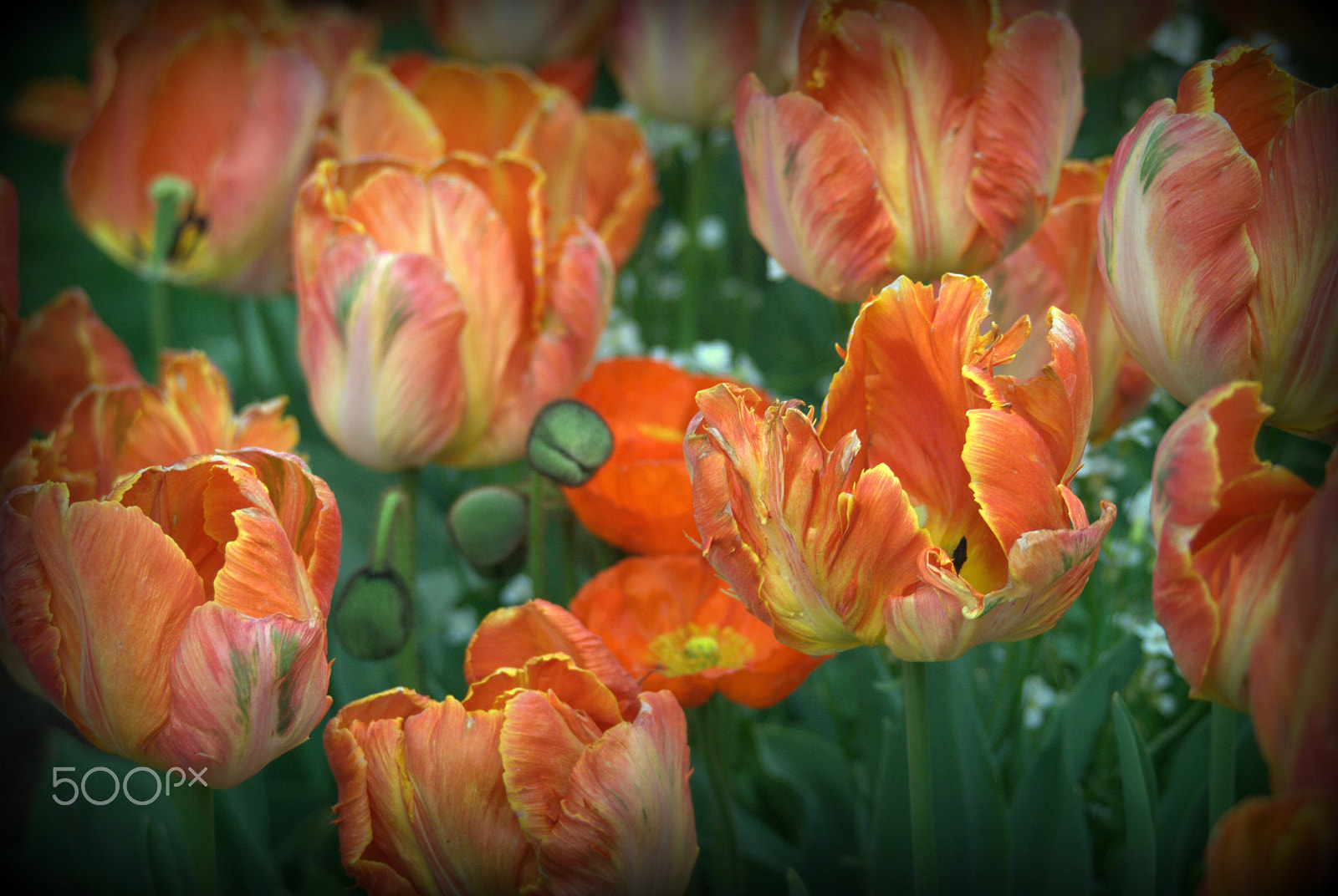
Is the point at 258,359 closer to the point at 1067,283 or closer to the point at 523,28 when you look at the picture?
the point at 523,28

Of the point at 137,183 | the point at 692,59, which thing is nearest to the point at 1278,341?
the point at 692,59

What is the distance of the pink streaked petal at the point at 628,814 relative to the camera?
39cm

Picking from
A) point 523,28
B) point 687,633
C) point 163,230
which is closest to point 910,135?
point 687,633

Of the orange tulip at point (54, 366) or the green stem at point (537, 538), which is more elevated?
the orange tulip at point (54, 366)

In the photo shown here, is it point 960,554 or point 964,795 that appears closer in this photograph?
point 960,554

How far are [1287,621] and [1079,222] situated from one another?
0.95 ft

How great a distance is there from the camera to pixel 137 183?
75cm

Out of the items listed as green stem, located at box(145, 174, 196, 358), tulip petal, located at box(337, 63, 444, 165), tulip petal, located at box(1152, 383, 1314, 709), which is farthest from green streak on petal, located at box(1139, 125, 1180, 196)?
green stem, located at box(145, 174, 196, 358)

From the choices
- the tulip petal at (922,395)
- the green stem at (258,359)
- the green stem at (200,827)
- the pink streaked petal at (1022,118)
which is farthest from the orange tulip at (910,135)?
the green stem at (258,359)

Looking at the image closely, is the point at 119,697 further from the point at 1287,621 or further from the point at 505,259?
the point at 1287,621

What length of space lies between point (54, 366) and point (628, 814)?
0.40 meters

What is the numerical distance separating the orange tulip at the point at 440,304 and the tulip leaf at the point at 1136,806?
0.30 metres

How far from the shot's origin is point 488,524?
57 centimetres

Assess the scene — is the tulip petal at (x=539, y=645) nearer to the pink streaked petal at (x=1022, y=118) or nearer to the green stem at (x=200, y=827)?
the green stem at (x=200, y=827)
